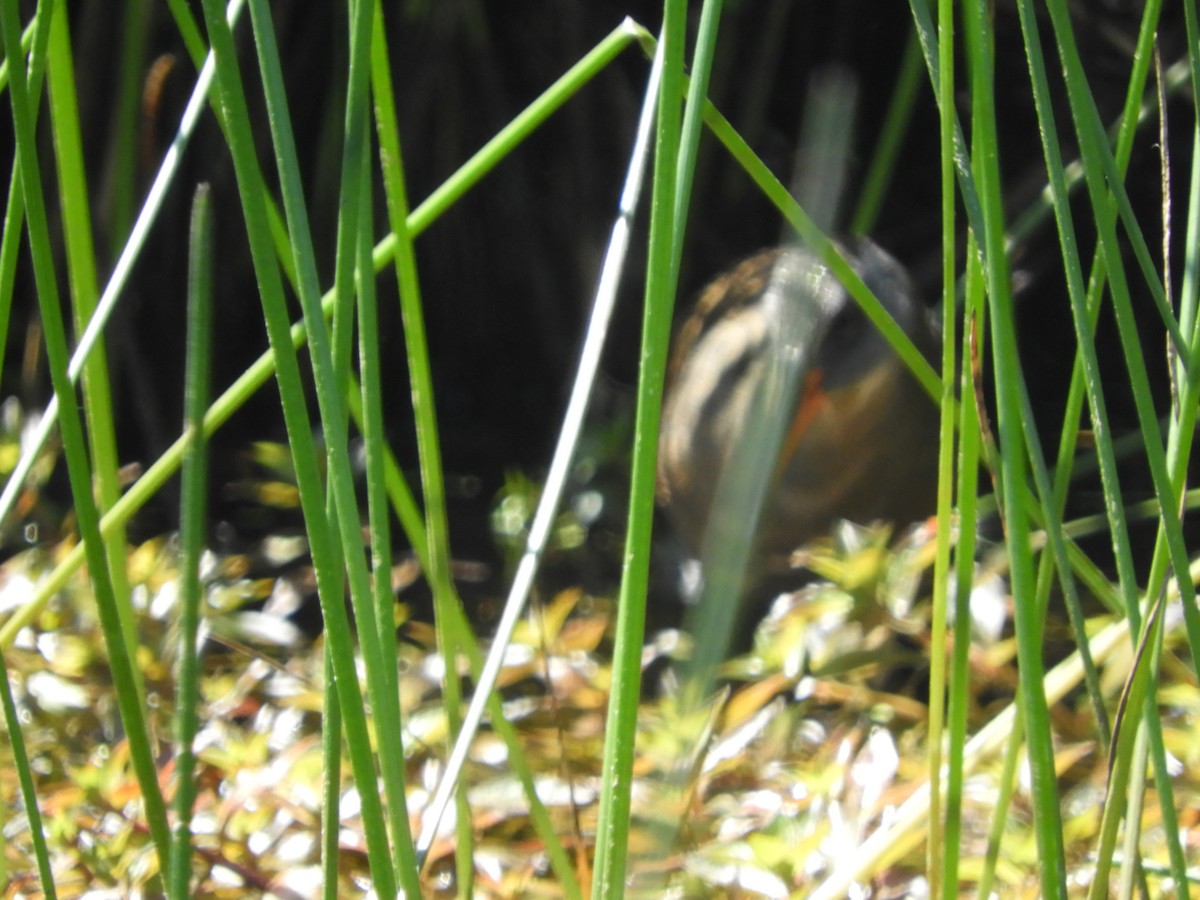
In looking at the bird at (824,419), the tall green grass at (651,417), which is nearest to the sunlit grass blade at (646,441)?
the tall green grass at (651,417)

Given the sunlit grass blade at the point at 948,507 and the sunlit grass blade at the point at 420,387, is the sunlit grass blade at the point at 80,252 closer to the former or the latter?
the sunlit grass blade at the point at 420,387

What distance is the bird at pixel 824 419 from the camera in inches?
66.9

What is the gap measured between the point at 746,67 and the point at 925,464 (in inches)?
22.5

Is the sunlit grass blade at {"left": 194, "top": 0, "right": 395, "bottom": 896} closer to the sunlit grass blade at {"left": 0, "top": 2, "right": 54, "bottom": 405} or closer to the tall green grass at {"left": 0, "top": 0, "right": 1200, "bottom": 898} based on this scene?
the tall green grass at {"left": 0, "top": 0, "right": 1200, "bottom": 898}

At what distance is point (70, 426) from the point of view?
0.47 metres

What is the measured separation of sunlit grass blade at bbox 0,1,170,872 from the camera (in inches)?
18.0

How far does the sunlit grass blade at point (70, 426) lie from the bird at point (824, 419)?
119 centimetres

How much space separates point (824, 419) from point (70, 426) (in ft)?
4.50

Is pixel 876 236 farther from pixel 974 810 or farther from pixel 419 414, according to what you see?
pixel 419 414

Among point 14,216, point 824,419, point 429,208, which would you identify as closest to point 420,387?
point 429,208

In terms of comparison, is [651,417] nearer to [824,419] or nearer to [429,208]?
[429,208]

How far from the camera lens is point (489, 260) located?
1859 millimetres

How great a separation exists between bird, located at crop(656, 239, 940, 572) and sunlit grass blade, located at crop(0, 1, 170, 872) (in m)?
1.19

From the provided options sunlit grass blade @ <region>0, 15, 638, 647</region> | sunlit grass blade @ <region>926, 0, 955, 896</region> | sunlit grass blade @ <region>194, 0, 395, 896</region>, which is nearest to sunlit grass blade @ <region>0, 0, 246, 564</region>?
sunlit grass blade @ <region>0, 15, 638, 647</region>
